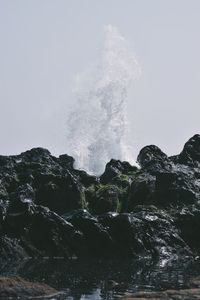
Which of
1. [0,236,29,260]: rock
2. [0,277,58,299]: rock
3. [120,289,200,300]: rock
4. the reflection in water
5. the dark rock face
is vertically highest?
the dark rock face

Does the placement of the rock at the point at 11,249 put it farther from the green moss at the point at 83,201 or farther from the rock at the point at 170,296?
the rock at the point at 170,296

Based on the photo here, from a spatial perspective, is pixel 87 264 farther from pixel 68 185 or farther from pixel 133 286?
pixel 68 185

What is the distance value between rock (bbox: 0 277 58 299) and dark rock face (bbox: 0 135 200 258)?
72.8 feet

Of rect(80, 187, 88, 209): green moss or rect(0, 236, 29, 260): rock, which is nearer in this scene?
rect(0, 236, 29, 260): rock

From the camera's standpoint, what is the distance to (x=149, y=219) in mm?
61406

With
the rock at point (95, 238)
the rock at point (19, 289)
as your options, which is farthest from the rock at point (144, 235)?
the rock at point (19, 289)

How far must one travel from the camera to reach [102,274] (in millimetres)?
43125

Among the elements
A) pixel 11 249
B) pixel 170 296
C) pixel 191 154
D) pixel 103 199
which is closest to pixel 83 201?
pixel 103 199

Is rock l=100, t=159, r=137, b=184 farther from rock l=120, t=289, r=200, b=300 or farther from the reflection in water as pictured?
rock l=120, t=289, r=200, b=300

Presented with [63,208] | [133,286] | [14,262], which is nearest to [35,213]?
[14,262]

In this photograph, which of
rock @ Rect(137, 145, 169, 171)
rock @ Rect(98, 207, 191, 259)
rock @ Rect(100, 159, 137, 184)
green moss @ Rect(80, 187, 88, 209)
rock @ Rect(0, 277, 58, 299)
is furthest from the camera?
rock @ Rect(137, 145, 169, 171)

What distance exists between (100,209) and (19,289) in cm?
4135

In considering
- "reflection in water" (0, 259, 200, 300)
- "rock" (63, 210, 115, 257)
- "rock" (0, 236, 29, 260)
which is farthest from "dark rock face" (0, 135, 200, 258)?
"reflection in water" (0, 259, 200, 300)

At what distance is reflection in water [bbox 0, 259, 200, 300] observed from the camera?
34.9 meters
